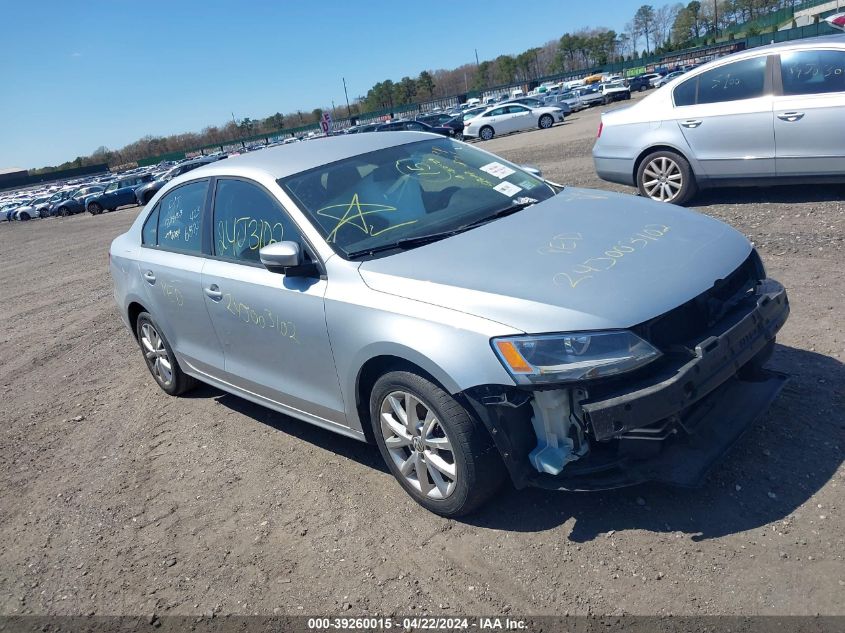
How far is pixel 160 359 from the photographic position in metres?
5.76

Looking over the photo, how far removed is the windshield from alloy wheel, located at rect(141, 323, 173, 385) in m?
2.24

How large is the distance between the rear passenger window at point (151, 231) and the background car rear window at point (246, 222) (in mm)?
1087

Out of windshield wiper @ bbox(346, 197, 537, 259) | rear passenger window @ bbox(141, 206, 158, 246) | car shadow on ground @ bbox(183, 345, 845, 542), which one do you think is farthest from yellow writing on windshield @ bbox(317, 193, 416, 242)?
rear passenger window @ bbox(141, 206, 158, 246)

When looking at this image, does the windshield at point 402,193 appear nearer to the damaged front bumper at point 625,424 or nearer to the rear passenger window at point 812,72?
the damaged front bumper at point 625,424

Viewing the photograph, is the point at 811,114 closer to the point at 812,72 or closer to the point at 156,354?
the point at 812,72

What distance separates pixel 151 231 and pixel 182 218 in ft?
2.06

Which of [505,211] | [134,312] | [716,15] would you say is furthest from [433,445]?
[716,15]

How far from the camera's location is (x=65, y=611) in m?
3.42

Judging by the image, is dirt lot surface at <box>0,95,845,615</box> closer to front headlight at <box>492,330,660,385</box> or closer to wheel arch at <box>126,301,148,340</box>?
wheel arch at <box>126,301,148,340</box>

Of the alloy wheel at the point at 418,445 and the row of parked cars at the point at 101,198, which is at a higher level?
the row of parked cars at the point at 101,198

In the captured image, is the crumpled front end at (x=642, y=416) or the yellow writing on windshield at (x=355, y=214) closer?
the crumpled front end at (x=642, y=416)

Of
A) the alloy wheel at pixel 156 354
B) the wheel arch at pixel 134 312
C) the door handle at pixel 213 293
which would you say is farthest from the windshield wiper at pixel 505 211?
the wheel arch at pixel 134 312

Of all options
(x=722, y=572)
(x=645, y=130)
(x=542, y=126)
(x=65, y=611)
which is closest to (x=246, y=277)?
(x=65, y=611)

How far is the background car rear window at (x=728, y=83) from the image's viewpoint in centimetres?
764
